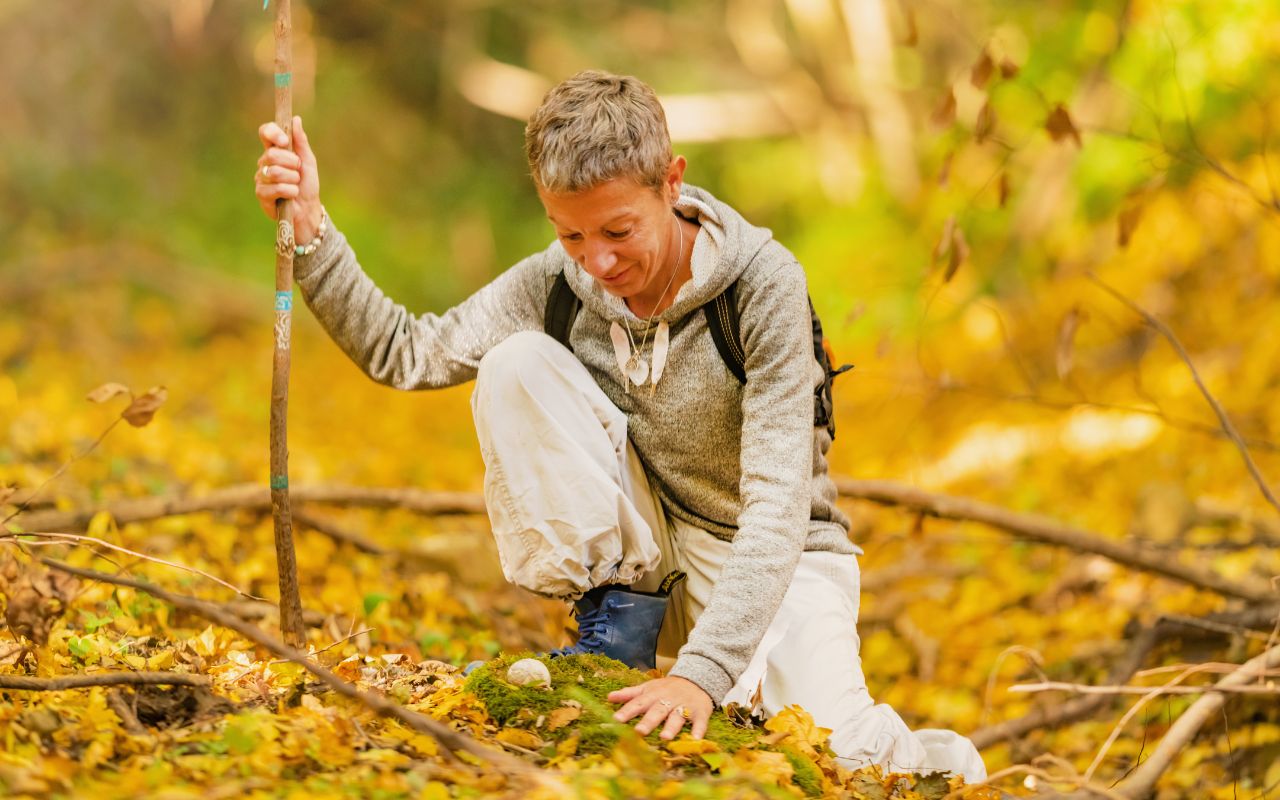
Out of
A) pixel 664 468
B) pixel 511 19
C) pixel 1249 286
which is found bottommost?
pixel 664 468

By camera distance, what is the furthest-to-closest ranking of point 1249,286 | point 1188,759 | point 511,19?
point 511,19
point 1249,286
point 1188,759

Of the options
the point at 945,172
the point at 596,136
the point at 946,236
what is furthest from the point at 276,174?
the point at 945,172

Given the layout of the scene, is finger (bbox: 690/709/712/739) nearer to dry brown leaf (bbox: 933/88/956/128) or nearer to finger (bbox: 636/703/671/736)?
finger (bbox: 636/703/671/736)

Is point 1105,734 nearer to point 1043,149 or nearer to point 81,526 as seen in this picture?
point 81,526

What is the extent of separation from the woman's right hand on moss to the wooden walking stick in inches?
0.8

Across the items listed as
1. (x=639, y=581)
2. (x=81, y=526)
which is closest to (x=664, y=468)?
(x=639, y=581)

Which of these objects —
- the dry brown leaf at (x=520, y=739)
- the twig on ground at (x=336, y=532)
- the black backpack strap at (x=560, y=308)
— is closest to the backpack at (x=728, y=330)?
the black backpack strap at (x=560, y=308)

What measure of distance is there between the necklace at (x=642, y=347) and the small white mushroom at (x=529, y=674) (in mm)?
671

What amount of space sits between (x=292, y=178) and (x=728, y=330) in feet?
2.99

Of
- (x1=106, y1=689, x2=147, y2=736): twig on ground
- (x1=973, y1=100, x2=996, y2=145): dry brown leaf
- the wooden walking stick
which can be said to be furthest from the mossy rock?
(x1=973, y1=100, x2=996, y2=145): dry brown leaf

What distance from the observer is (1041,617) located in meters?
4.15

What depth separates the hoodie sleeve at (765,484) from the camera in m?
A: 2.25

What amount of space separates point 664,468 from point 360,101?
11.5m

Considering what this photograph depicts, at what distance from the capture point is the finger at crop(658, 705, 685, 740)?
207 centimetres
